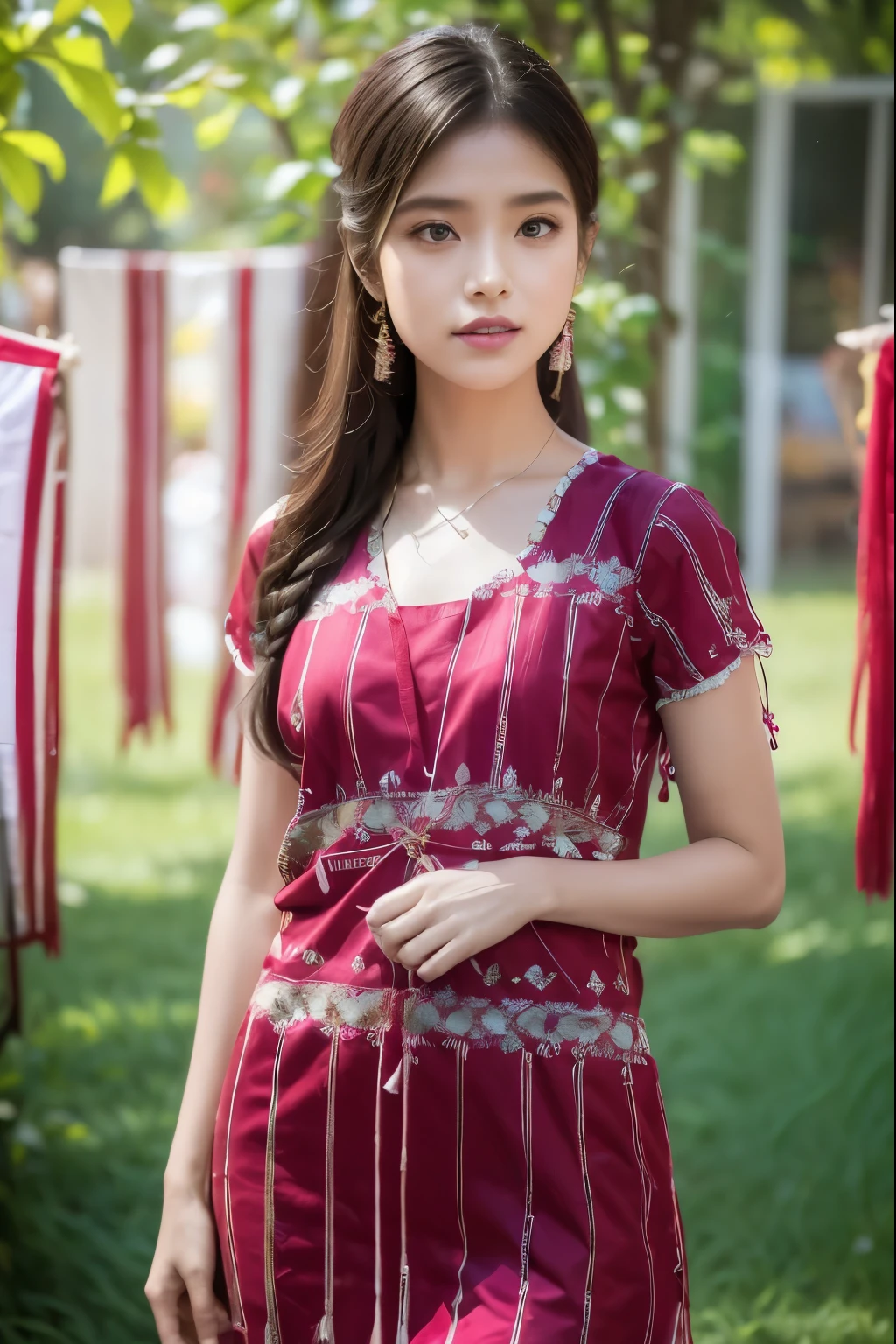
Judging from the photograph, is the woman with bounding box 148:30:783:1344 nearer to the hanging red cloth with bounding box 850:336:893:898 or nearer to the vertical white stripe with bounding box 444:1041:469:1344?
the vertical white stripe with bounding box 444:1041:469:1344

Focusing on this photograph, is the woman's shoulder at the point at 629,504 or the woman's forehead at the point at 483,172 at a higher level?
the woman's forehead at the point at 483,172

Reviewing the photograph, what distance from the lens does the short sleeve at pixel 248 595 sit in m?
1.61

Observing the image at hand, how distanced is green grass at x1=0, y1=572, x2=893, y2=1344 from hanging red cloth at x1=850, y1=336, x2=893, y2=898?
1.02 metres

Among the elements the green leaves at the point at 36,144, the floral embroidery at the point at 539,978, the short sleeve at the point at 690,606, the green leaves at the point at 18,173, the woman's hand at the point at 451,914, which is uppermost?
the green leaves at the point at 36,144

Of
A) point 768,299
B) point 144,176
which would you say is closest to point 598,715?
point 144,176

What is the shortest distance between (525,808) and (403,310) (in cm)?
47

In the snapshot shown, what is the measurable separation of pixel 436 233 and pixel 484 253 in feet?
0.20

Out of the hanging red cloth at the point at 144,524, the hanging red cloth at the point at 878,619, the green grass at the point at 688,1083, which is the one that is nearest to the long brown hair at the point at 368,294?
the hanging red cloth at the point at 878,619

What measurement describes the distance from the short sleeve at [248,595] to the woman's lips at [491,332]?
327mm

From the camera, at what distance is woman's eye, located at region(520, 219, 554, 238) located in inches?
55.0

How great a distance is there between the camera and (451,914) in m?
1.27

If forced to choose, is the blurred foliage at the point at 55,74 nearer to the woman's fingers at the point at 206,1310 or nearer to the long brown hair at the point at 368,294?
the long brown hair at the point at 368,294

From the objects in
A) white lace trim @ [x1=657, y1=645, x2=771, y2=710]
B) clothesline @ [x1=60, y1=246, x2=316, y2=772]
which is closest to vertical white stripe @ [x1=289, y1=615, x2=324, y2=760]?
white lace trim @ [x1=657, y1=645, x2=771, y2=710]

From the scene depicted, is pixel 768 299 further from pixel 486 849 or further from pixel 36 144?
pixel 486 849
